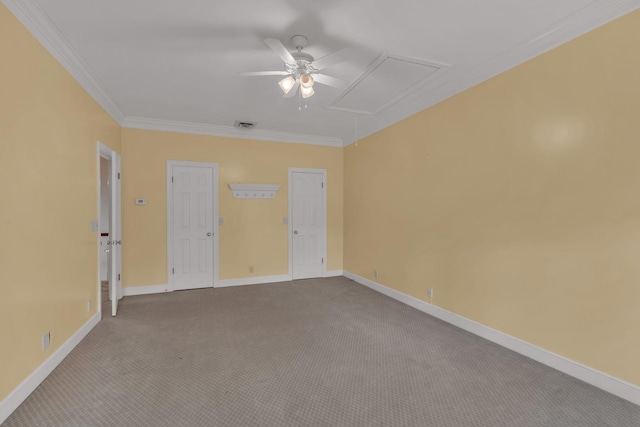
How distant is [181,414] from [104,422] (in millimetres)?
467

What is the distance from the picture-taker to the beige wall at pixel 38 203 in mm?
2037

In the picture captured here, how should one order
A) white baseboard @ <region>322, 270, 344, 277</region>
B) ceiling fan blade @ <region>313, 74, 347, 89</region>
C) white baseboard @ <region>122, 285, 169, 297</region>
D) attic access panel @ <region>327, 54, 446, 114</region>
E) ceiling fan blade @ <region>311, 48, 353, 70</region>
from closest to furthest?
1. ceiling fan blade @ <region>311, 48, 353, 70</region>
2. ceiling fan blade @ <region>313, 74, 347, 89</region>
3. attic access panel @ <region>327, 54, 446, 114</region>
4. white baseboard @ <region>122, 285, 169, 297</region>
5. white baseboard @ <region>322, 270, 344, 277</region>

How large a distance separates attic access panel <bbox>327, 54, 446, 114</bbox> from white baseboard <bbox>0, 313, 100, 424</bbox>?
12.7ft

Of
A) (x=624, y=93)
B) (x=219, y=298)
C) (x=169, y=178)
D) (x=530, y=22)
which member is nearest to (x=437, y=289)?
(x=624, y=93)

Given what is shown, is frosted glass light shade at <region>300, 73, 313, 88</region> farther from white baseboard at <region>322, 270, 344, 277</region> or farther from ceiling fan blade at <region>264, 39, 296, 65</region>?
white baseboard at <region>322, 270, 344, 277</region>

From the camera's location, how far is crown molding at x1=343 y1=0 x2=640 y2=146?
2225 millimetres

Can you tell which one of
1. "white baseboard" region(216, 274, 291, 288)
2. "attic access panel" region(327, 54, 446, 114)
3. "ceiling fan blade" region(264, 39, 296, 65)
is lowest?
"white baseboard" region(216, 274, 291, 288)

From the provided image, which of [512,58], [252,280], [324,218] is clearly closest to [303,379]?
[252,280]

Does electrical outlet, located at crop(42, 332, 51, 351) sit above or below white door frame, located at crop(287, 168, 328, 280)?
below

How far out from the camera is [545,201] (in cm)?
265

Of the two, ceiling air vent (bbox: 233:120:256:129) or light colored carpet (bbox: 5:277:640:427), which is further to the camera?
ceiling air vent (bbox: 233:120:256:129)

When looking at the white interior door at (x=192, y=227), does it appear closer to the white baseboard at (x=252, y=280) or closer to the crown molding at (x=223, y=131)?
the white baseboard at (x=252, y=280)

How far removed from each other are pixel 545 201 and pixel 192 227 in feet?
15.9

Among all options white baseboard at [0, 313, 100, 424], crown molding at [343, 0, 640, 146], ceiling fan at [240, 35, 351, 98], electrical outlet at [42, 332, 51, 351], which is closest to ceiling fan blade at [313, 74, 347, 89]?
ceiling fan at [240, 35, 351, 98]
